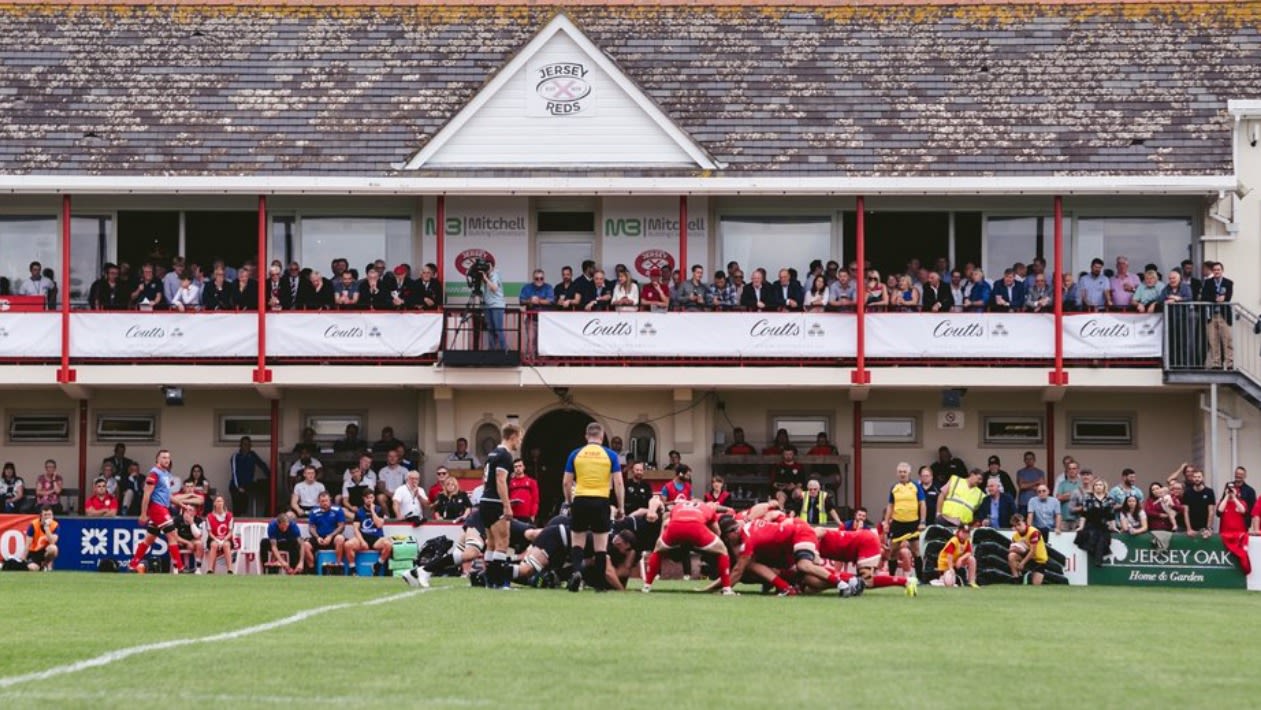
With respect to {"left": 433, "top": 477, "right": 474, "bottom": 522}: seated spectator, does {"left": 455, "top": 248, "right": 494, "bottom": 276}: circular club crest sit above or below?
above

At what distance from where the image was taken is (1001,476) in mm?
33688

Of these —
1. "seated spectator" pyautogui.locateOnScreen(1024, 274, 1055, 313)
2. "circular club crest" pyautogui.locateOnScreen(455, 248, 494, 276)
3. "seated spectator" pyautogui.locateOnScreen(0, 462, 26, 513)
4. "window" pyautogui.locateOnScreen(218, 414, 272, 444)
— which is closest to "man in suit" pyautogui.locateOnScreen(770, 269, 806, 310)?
"seated spectator" pyautogui.locateOnScreen(1024, 274, 1055, 313)

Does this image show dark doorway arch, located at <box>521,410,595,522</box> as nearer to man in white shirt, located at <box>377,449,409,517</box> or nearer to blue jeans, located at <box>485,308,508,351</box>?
blue jeans, located at <box>485,308,508,351</box>

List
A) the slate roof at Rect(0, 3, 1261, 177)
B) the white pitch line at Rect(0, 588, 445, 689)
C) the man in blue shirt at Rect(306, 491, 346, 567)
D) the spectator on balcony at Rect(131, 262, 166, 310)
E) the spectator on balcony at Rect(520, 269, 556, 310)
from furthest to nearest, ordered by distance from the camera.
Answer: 1. the slate roof at Rect(0, 3, 1261, 177)
2. the spectator on balcony at Rect(131, 262, 166, 310)
3. the spectator on balcony at Rect(520, 269, 556, 310)
4. the man in blue shirt at Rect(306, 491, 346, 567)
5. the white pitch line at Rect(0, 588, 445, 689)

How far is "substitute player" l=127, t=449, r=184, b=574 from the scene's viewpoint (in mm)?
30250

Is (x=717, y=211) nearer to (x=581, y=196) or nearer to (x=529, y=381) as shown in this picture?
(x=581, y=196)

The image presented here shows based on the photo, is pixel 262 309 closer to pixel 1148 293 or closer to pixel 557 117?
pixel 557 117

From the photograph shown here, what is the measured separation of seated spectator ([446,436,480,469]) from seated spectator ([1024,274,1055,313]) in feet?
29.7

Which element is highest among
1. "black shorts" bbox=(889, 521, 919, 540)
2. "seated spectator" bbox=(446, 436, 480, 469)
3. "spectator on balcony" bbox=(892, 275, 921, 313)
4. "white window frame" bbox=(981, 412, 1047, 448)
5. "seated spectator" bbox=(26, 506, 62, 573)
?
"spectator on balcony" bbox=(892, 275, 921, 313)

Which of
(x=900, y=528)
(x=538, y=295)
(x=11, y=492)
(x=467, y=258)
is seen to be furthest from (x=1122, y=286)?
(x=11, y=492)

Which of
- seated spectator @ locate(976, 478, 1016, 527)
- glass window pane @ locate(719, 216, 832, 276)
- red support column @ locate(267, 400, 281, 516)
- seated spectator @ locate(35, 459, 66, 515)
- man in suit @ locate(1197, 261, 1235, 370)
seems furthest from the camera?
glass window pane @ locate(719, 216, 832, 276)

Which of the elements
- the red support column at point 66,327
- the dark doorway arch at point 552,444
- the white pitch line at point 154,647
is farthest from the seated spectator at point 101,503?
the white pitch line at point 154,647

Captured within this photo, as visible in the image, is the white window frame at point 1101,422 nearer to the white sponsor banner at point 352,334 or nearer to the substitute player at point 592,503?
the white sponsor banner at point 352,334

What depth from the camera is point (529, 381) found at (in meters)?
34.0
